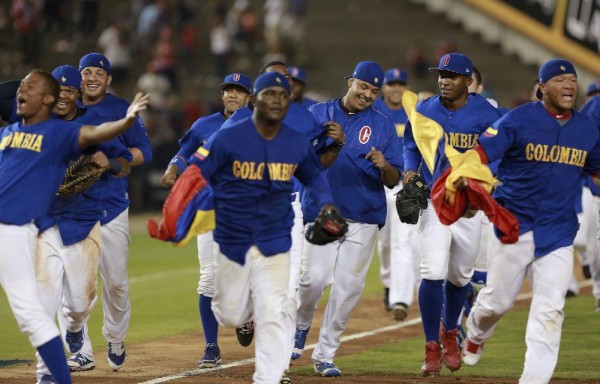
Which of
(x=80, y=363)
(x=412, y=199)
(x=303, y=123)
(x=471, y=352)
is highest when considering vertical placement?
(x=303, y=123)

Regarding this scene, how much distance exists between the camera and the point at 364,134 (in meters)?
11.4

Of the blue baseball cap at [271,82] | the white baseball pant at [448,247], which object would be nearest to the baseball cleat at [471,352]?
the white baseball pant at [448,247]

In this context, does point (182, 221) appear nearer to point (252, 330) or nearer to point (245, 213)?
point (245, 213)

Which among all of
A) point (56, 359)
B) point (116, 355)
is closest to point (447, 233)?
point (116, 355)

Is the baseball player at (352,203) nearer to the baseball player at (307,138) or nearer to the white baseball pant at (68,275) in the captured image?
the baseball player at (307,138)

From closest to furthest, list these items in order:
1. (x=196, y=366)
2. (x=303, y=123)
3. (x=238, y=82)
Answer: (x=303, y=123)
(x=196, y=366)
(x=238, y=82)

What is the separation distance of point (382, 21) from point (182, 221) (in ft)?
91.8

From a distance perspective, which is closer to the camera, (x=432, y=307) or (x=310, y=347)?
(x=432, y=307)

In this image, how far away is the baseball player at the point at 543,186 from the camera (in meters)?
9.63

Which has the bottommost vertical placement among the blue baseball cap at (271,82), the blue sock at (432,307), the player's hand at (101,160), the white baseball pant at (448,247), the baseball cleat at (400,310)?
the baseball cleat at (400,310)

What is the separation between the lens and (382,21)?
36438mm

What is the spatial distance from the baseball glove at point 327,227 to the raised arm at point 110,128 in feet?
5.15

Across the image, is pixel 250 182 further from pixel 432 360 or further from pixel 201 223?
pixel 432 360

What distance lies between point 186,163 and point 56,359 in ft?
10.0
